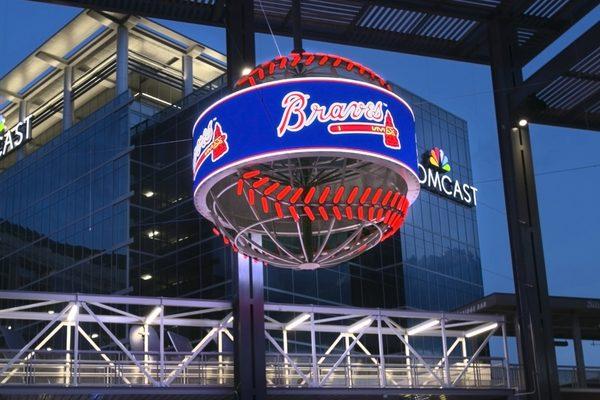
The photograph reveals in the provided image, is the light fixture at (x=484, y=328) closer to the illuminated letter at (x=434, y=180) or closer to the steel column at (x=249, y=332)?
the steel column at (x=249, y=332)

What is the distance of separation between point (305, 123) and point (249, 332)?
15744 millimetres

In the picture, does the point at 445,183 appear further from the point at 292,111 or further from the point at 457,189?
the point at 292,111

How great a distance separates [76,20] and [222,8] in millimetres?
42068

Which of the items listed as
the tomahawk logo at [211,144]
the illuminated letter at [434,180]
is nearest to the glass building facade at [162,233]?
the illuminated letter at [434,180]

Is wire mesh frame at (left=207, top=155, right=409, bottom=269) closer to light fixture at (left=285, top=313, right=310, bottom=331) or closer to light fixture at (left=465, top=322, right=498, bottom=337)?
light fixture at (left=285, top=313, right=310, bottom=331)

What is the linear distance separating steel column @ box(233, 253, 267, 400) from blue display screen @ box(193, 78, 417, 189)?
1383cm

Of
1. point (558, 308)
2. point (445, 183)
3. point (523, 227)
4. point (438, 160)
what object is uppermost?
point (438, 160)

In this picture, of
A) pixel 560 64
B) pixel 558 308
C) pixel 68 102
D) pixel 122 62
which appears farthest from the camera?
pixel 68 102

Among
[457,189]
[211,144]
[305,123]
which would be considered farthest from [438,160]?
[305,123]

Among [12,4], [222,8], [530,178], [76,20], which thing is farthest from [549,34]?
[12,4]

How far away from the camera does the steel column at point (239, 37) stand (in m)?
33.3

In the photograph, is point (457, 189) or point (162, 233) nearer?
point (162, 233)

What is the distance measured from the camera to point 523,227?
1453 inches

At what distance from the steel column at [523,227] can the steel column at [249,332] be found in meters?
10.5
